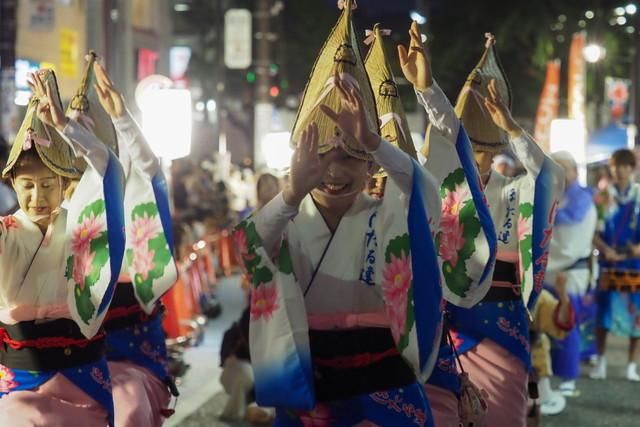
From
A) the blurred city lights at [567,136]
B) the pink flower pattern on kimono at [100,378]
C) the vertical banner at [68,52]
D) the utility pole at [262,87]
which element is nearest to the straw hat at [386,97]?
the pink flower pattern on kimono at [100,378]

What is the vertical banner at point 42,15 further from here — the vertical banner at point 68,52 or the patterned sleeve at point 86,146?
the patterned sleeve at point 86,146

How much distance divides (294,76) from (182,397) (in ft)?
159

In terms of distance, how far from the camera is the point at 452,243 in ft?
18.8

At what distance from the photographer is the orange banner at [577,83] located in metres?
25.6

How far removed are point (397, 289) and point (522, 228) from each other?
244 cm

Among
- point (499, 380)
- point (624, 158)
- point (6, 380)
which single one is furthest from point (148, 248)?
point (624, 158)

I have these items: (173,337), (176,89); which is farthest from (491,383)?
(176,89)

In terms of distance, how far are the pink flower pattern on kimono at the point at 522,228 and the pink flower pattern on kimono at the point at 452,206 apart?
97cm

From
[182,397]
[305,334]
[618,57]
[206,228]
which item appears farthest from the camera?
[618,57]

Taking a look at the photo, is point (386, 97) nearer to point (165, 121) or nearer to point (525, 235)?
point (525, 235)

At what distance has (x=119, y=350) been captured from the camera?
637cm

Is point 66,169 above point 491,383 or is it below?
above

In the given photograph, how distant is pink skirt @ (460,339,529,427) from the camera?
627 cm

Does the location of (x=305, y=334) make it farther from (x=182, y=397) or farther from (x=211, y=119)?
(x=211, y=119)
